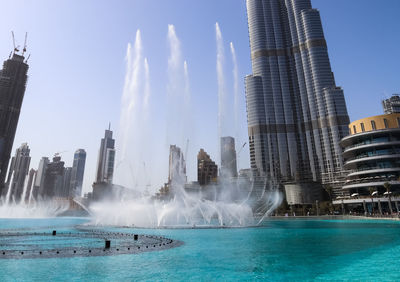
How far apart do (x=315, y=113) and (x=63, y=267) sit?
562 ft

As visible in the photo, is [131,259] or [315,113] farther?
[315,113]

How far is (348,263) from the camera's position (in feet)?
53.3

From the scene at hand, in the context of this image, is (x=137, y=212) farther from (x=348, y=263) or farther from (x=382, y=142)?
(x=382, y=142)

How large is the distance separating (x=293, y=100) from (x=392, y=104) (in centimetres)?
5688

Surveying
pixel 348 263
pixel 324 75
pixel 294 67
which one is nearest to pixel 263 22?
pixel 294 67

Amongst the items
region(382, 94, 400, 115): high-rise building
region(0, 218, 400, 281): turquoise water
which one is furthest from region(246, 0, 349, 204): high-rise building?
region(0, 218, 400, 281): turquoise water

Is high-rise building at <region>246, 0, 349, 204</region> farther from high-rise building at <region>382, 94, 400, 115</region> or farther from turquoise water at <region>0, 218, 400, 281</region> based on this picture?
turquoise water at <region>0, 218, 400, 281</region>

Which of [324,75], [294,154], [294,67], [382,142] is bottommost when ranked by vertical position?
[382,142]

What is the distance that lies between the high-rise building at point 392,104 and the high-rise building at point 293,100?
21.8 metres

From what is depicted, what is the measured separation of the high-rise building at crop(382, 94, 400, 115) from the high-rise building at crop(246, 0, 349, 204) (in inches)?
858

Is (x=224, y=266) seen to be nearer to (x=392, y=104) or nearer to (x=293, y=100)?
(x=392, y=104)

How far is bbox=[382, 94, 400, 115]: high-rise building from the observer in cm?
13489

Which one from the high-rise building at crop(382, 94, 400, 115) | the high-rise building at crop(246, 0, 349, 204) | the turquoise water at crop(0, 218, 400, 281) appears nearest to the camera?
the turquoise water at crop(0, 218, 400, 281)

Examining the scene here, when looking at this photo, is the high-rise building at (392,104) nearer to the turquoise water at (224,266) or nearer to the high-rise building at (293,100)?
the high-rise building at (293,100)
